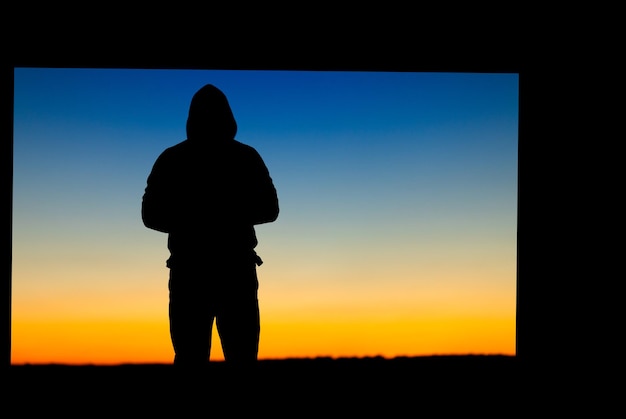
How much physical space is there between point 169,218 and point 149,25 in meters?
0.92

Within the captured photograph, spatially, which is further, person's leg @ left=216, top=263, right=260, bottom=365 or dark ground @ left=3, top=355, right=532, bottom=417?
dark ground @ left=3, top=355, right=532, bottom=417

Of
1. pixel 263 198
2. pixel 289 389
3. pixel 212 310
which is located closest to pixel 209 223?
pixel 263 198

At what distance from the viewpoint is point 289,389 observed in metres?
2.93

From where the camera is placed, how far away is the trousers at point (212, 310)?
224 cm

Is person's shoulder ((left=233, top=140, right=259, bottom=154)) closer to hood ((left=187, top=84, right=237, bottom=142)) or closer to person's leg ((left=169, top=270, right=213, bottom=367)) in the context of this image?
hood ((left=187, top=84, right=237, bottom=142))

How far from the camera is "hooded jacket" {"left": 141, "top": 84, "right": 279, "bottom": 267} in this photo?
7.36 feet

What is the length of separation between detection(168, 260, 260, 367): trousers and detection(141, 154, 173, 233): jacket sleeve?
0.18m

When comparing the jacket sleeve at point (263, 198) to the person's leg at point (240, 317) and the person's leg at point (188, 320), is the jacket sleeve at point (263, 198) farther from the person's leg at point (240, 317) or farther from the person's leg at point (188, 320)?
the person's leg at point (188, 320)

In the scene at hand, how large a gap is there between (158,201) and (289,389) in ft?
3.99

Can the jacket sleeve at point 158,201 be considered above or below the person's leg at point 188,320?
above

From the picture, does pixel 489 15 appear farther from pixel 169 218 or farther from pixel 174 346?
Result: pixel 174 346

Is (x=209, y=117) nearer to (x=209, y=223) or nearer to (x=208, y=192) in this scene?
(x=208, y=192)

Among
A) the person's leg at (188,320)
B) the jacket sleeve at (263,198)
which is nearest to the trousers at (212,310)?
the person's leg at (188,320)

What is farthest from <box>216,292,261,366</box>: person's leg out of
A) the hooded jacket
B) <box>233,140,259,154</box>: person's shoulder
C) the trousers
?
<box>233,140,259,154</box>: person's shoulder
